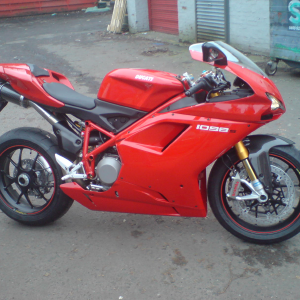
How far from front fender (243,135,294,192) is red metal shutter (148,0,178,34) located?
989 centimetres

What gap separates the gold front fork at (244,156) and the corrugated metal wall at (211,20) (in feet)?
24.8

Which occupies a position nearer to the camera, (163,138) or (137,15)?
(163,138)

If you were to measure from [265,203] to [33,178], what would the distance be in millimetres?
1904

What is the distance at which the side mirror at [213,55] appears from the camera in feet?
8.34

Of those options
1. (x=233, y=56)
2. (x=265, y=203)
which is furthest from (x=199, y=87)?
(x=265, y=203)

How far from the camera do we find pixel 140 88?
284 centimetres

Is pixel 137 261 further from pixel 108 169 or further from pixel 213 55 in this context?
pixel 213 55

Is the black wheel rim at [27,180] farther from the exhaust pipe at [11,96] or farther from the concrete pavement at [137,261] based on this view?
the exhaust pipe at [11,96]

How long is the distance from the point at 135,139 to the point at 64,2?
19.4 metres

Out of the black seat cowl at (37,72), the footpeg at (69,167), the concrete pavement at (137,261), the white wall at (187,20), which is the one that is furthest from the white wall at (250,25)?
the footpeg at (69,167)

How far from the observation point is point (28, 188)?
3.45 m

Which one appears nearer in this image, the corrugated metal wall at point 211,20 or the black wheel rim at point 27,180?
the black wheel rim at point 27,180

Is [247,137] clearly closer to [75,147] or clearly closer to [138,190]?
[138,190]

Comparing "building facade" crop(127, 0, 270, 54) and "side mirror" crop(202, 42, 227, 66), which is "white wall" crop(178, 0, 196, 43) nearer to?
"building facade" crop(127, 0, 270, 54)
